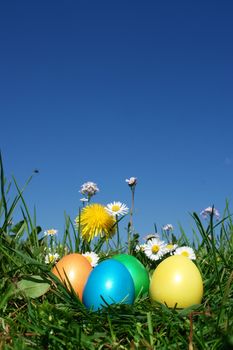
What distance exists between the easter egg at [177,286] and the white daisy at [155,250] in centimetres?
85

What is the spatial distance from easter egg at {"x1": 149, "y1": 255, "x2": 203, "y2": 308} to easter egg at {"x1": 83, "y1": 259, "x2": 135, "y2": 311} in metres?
0.16

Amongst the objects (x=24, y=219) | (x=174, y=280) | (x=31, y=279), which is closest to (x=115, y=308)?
(x=174, y=280)

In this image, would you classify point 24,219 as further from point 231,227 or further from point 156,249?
point 231,227

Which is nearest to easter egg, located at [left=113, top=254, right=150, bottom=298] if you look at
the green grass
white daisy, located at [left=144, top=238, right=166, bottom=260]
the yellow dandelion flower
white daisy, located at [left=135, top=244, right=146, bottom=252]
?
the green grass

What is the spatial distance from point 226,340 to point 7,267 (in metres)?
1.73

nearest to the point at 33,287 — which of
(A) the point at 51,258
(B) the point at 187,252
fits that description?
(A) the point at 51,258

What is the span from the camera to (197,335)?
88.0 inches

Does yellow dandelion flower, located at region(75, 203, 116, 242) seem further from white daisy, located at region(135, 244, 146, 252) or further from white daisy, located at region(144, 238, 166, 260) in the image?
white daisy, located at region(144, 238, 166, 260)

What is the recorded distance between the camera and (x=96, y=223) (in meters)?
3.97

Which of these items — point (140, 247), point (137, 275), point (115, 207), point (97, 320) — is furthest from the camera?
point (115, 207)

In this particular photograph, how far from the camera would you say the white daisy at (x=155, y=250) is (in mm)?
3666

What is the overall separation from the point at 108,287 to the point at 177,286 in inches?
15.3

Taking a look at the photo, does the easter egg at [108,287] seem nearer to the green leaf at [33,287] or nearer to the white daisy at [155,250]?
the green leaf at [33,287]

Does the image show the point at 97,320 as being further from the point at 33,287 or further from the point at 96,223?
the point at 96,223
